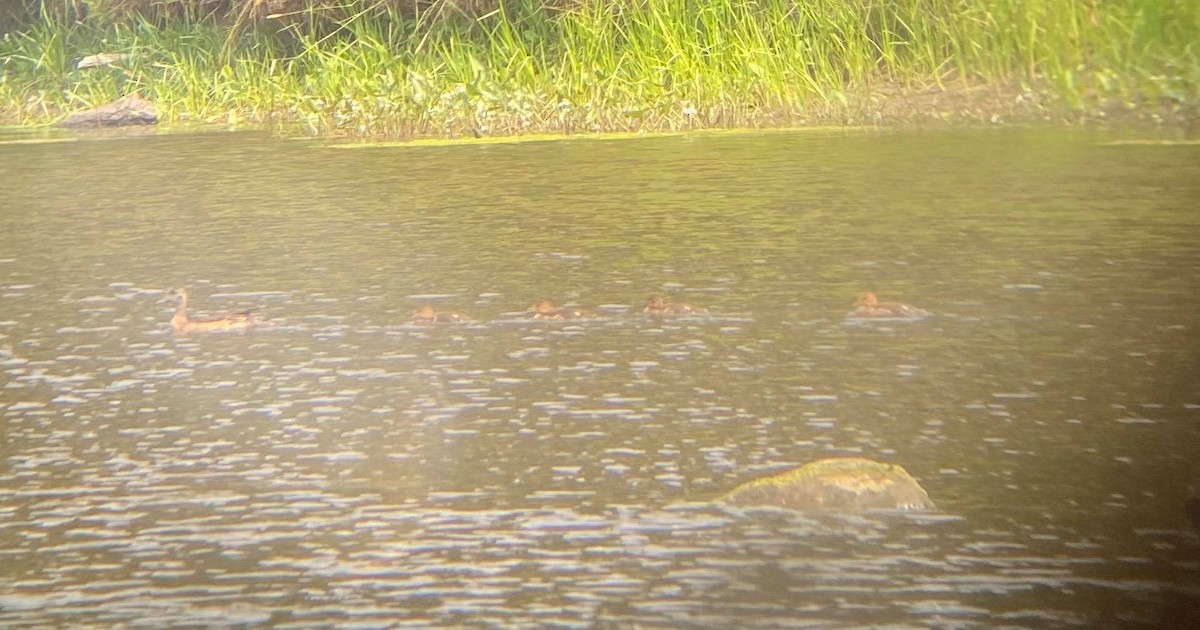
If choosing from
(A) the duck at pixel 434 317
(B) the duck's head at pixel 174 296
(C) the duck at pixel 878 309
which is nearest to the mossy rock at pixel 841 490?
(C) the duck at pixel 878 309

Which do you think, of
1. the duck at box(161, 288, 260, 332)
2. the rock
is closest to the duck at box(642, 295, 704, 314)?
the duck at box(161, 288, 260, 332)

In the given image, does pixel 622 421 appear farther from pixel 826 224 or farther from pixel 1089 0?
pixel 1089 0

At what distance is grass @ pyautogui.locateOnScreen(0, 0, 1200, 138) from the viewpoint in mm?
13578

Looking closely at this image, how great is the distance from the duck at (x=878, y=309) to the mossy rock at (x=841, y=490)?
7.13 ft

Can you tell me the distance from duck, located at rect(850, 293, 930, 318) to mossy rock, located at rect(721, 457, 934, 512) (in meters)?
2.17

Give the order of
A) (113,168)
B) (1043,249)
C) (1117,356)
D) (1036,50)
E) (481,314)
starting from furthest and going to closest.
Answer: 1. (1036,50)
2. (113,168)
3. (1043,249)
4. (481,314)
5. (1117,356)

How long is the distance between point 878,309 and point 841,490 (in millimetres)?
2317

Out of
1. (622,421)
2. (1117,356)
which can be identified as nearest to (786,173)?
(1117,356)

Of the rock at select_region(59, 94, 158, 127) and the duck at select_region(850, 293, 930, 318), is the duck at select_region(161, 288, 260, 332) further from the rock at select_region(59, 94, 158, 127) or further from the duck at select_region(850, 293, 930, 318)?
the rock at select_region(59, 94, 158, 127)

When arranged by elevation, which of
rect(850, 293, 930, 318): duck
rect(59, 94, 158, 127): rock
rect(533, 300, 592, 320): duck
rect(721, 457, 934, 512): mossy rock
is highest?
rect(721, 457, 934, 512): mossy rock

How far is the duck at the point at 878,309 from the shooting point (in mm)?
6520

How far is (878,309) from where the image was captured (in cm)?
654

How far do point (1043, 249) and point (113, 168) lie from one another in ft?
24.9

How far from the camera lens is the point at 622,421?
5.28 m
